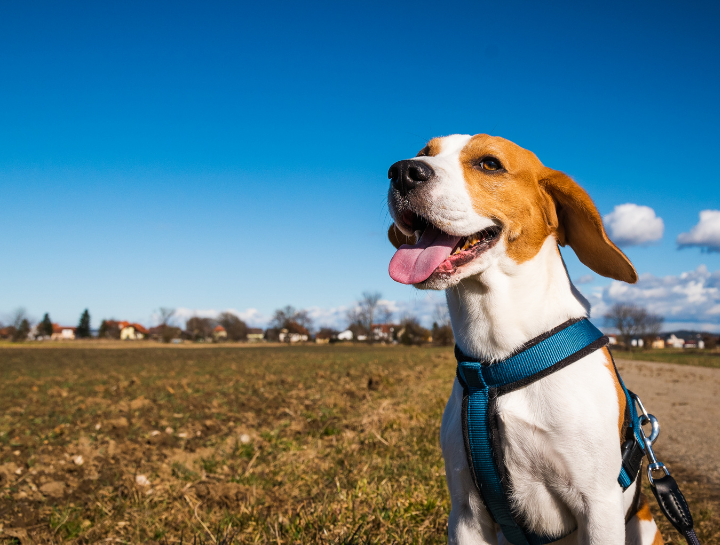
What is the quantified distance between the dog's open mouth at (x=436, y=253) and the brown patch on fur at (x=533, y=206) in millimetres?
123

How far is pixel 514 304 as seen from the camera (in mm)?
2367

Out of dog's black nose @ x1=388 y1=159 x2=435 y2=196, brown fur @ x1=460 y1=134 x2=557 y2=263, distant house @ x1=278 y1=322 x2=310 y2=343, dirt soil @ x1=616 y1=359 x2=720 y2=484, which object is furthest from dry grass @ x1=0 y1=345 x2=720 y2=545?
distant house @ x1=278 y1=322 x2=310 y2=343

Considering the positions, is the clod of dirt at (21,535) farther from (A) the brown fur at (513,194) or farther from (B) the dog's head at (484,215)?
(A) the brown fur at (513,194)

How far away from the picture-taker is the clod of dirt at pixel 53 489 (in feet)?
17.3

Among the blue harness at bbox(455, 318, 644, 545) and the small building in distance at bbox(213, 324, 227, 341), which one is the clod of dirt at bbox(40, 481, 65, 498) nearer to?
the blue harness at bbox(455, 318, 644, 545)

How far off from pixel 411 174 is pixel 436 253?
1.35 ft

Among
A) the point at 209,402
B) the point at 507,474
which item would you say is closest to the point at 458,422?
the point at 507,474

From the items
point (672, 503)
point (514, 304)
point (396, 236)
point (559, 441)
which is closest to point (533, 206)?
point (514, 304)

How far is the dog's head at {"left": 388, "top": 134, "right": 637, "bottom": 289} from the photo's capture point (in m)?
2.35

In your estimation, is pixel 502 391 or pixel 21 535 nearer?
pixel 502 391

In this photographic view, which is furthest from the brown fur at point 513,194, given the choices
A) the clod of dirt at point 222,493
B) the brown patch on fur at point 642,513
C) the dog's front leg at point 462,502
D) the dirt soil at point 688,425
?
the dirt soil at point 688,425

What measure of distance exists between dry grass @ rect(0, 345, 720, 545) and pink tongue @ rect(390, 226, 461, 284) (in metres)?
2.11

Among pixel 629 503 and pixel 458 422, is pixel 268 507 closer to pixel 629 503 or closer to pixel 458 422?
pixel 458 422

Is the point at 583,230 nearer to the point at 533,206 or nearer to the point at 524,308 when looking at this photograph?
the point at 533,206
